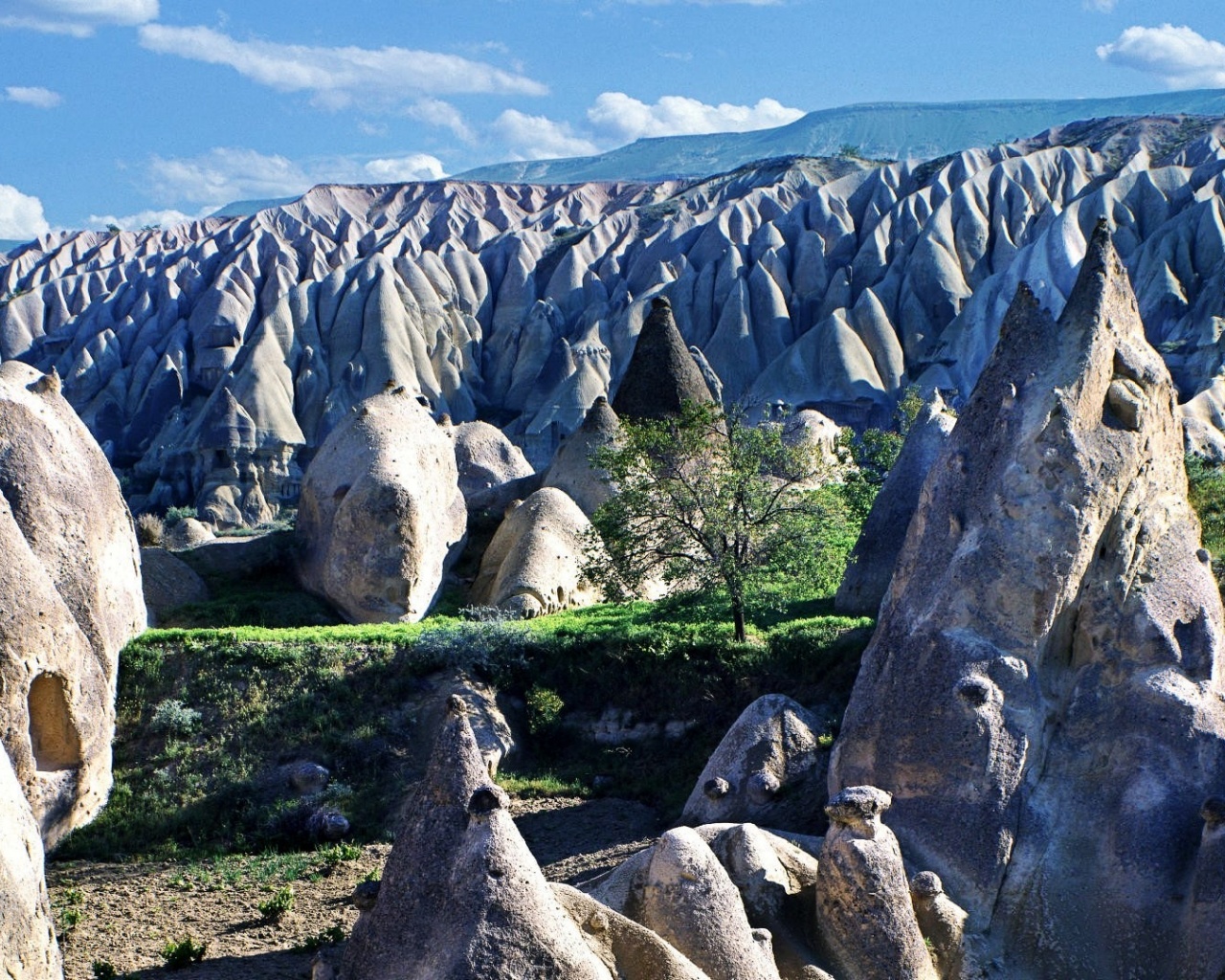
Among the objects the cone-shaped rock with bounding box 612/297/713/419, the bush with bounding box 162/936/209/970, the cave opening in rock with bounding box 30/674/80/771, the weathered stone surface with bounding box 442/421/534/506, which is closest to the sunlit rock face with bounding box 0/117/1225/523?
the cone-shaped rock with bounding box 612/297/713/419

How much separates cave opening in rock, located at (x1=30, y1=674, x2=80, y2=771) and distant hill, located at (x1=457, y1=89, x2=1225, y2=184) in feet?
538

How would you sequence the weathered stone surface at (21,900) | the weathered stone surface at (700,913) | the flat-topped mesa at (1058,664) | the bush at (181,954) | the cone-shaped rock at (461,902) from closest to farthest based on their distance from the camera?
the weathered stone surface at (21,900), the cone-shaped rock at (461,902), the weathered stone surface at (700,913), the flat-topped mesa at (1058,664), the bush at (181,954)

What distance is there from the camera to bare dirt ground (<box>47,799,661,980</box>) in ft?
37.3

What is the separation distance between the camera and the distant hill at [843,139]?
584 feet

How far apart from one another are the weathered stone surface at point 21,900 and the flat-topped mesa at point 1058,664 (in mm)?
5955

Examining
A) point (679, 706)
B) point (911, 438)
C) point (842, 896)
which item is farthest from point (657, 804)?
point (911, 438)

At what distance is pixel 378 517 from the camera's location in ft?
64.8

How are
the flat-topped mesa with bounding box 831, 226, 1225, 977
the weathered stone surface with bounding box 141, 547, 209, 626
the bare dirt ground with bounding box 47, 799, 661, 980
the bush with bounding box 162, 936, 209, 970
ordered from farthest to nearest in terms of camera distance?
1. the weathered stone surface with bounding box 141, 547, 209, 626
2. the bare dirt ground with bounding box 47, 799, 661, 980
3. the bush with bounding box 162, 936, 209, 970
4. the flat-topped mesa with bounding box 831, 226, 1225, 977

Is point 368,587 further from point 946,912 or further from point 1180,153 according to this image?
point 1180,153

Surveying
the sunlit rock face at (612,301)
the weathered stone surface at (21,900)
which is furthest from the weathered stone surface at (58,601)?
the sunlit rock face at (612,301)

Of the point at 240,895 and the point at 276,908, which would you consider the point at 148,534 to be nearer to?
the point at 240,895

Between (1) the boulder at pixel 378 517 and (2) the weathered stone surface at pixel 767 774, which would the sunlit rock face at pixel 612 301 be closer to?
(1) the boulder at pixel 378 517

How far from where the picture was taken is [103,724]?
1491 centimetres

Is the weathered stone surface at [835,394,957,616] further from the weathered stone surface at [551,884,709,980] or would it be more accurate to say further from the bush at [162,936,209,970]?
the bush at [162,936,209,970]
